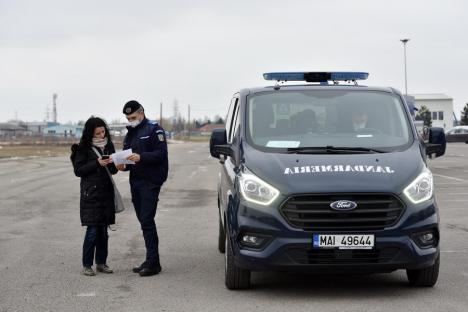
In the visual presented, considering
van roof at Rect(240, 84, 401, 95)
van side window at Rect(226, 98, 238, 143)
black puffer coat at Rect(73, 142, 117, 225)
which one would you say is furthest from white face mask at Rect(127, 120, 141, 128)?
van roof at Rect(240, 84, 401, 95)

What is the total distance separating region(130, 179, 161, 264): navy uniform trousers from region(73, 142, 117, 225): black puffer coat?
286 mm

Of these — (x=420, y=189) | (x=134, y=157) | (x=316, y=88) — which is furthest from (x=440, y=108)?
(x=420, y=189)

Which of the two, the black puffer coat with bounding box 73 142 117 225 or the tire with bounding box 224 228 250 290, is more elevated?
the black puffer coat with bounding box 73 142 117 225

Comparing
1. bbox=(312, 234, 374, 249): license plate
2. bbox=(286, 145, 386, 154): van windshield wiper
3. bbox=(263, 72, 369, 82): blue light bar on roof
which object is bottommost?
bbox=(312, 234, 374, 249): license plate

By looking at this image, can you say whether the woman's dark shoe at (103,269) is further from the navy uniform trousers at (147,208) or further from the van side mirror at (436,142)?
the van side mirror at (436,142)

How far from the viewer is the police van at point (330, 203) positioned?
19.9ft

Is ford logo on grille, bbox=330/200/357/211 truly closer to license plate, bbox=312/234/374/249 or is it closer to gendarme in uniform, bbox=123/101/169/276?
license plate, bbox=312/234/374/249

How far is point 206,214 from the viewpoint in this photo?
13.7 meters

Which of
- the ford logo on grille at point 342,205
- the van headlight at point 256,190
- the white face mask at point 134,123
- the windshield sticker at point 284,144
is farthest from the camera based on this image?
the white face mask at point 134,123

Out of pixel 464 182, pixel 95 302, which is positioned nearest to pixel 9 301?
pixel 95 302

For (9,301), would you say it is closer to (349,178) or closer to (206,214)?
(349,178)

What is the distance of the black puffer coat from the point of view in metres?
7.68

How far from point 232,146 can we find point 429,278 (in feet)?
7.29

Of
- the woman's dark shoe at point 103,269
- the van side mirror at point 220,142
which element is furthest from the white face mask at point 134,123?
the woman's dark shoe at point 103,269
